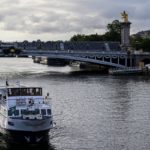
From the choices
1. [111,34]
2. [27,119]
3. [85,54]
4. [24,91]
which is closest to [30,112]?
[27,119]

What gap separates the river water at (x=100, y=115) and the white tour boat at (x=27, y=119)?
119 cm

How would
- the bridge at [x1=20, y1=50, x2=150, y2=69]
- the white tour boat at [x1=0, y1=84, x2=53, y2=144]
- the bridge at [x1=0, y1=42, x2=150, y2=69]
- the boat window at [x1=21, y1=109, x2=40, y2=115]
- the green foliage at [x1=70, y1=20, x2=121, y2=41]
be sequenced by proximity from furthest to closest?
the green foliage at [x1=70, y1=20, x2=121, y2=41]
the bridge at [x1=20, y1=50, x2=150, y2=69]
the bridge at [x1=0, y1=42, x2=150, y2=69]
the boat window at [x1=21, y1=109, x2=40, y2=115]
the white tour boat at [x1=0, y1=84, x2=53, y2=144]

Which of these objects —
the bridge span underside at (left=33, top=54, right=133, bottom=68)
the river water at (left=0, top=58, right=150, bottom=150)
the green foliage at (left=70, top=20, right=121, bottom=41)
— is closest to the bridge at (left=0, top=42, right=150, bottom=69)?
the bridge span underside at (left=33, top=54, right=133, bottom=68)

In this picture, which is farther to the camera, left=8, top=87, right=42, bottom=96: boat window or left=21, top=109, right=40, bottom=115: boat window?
left=8, top=87, right=42, bottom=96: boat window

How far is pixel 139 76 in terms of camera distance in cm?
9356

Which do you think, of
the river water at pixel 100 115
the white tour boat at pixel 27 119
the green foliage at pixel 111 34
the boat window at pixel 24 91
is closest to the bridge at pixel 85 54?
the river water at pixel 100 115

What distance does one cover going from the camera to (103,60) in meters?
104

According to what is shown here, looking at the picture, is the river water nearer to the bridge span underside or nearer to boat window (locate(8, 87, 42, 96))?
A: boat window (locate(8, 87, 42, 96))

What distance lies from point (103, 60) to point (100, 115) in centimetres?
5440

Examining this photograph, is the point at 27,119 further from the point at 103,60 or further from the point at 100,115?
the point at 103,60

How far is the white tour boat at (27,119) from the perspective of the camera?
3756 centimetres

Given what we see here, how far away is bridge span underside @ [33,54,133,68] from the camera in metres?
101

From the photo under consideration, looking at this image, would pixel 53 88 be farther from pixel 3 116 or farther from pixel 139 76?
pixel 3 116

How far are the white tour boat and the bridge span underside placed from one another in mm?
60367
